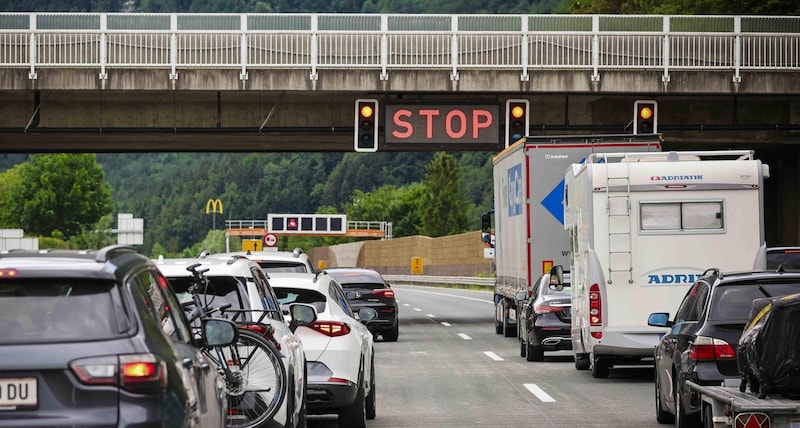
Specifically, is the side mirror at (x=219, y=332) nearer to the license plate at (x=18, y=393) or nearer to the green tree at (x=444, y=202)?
the license plate at (x=18, y=393)

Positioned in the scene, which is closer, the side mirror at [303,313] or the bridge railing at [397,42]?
the side mirror at [303,313]

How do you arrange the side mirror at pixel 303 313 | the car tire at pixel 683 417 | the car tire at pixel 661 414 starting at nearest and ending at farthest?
1. the side mirror at pixel 303 313
2. the car tire at pixel 683 417
3. the car tire at pixel 661 414

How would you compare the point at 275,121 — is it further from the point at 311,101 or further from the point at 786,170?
the point at 786,170

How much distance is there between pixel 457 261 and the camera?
308 feet

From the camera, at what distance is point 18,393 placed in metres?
5.96

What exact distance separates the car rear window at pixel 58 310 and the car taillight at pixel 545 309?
15.7m

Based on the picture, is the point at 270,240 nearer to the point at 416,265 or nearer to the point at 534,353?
the point at 534,353

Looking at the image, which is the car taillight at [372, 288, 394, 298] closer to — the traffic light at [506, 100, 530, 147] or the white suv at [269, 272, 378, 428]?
the traffic light at [506, 100, 530, 147]

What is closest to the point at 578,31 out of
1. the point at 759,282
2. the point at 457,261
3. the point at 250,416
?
the point at 759,282

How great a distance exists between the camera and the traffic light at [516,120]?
33.6 metres

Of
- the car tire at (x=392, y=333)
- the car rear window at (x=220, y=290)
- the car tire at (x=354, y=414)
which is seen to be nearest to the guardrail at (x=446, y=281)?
the car tire at (x=392, y=333)

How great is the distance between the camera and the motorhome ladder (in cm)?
1777

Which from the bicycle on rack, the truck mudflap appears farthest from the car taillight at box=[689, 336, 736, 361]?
the bicycle on rack

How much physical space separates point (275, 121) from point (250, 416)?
82.7ft
